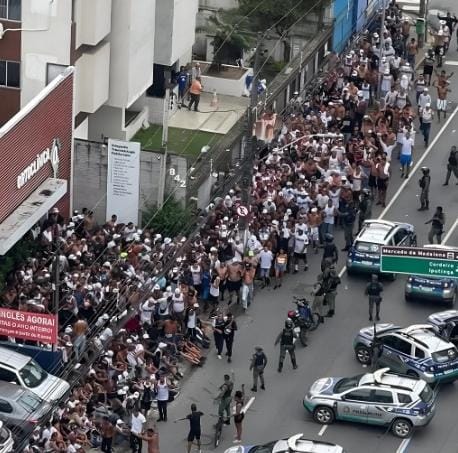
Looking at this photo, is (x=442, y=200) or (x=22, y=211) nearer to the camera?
(x=22, y=211)

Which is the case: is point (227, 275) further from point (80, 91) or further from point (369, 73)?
point (369, 73)

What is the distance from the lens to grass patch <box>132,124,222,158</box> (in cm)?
6450

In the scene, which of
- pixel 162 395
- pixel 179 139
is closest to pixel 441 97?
pixel 179 139

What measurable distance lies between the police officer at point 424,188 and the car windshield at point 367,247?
520 centimetres

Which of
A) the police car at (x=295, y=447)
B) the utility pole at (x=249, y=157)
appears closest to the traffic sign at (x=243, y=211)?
the utility pole at (x=249, y=157)

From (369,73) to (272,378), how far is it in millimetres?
20233

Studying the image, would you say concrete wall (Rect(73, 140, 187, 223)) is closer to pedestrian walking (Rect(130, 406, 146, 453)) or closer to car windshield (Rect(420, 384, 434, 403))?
pedestrian walking (Rect(130, 406, 146, 453))

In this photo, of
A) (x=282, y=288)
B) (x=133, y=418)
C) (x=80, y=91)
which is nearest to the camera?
(x=133, y=418)

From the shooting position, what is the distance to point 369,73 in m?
70.4

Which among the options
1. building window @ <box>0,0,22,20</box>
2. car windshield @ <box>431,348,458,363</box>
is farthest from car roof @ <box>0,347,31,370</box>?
building window @ <box>0,0,22,20</box>

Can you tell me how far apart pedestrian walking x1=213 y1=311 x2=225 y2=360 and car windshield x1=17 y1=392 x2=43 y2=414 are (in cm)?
615

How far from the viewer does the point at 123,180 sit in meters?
59.2

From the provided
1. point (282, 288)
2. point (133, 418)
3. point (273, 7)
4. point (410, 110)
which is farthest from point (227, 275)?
point (273, 7)

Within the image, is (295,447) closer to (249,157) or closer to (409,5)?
(249,157)
